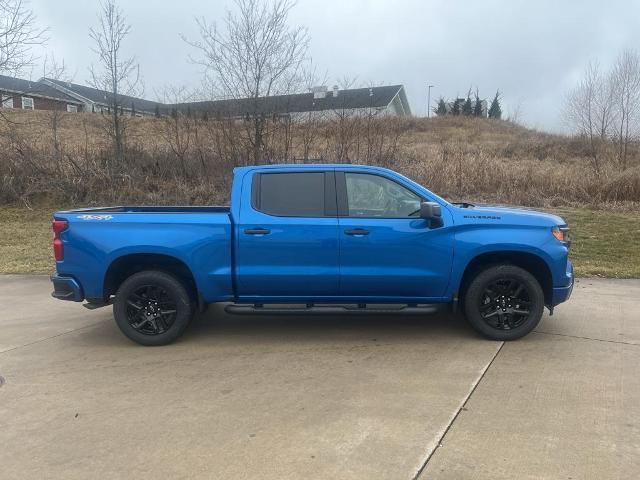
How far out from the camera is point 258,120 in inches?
602

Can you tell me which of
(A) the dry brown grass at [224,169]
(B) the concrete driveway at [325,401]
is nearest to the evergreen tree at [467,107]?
(A) the dry brown grass at [224,169]

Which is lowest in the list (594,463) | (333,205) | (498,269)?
(594,463)

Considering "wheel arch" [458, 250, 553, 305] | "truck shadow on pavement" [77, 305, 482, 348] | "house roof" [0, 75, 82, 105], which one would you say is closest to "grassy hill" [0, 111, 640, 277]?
"house roof" [0, 75, 82, 105]

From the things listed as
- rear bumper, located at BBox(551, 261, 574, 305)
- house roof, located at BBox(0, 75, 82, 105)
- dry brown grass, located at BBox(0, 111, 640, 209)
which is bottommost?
rear bumper, located at BBox(551, 261, 574, 305)

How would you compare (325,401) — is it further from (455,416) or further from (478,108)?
(478,108)

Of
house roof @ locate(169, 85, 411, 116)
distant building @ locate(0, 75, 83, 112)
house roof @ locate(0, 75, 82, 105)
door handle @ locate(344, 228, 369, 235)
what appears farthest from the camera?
house roof @ locate(0, 75, 82, 105)

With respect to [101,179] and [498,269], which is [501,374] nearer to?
[498,269]

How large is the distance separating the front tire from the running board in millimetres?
445

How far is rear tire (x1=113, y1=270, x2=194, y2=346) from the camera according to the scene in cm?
550

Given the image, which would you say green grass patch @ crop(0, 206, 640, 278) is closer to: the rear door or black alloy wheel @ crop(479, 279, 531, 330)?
black alloy wheel @ crop(479, 279, 531, 330)

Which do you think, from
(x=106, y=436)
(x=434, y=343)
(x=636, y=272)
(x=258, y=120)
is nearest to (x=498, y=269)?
(x=434, y=343)

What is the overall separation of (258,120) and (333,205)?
1039 cm

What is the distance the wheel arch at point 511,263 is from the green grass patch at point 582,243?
4.03 metres

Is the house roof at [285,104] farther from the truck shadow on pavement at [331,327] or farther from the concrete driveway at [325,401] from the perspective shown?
the concrete driveway at [325,401]
